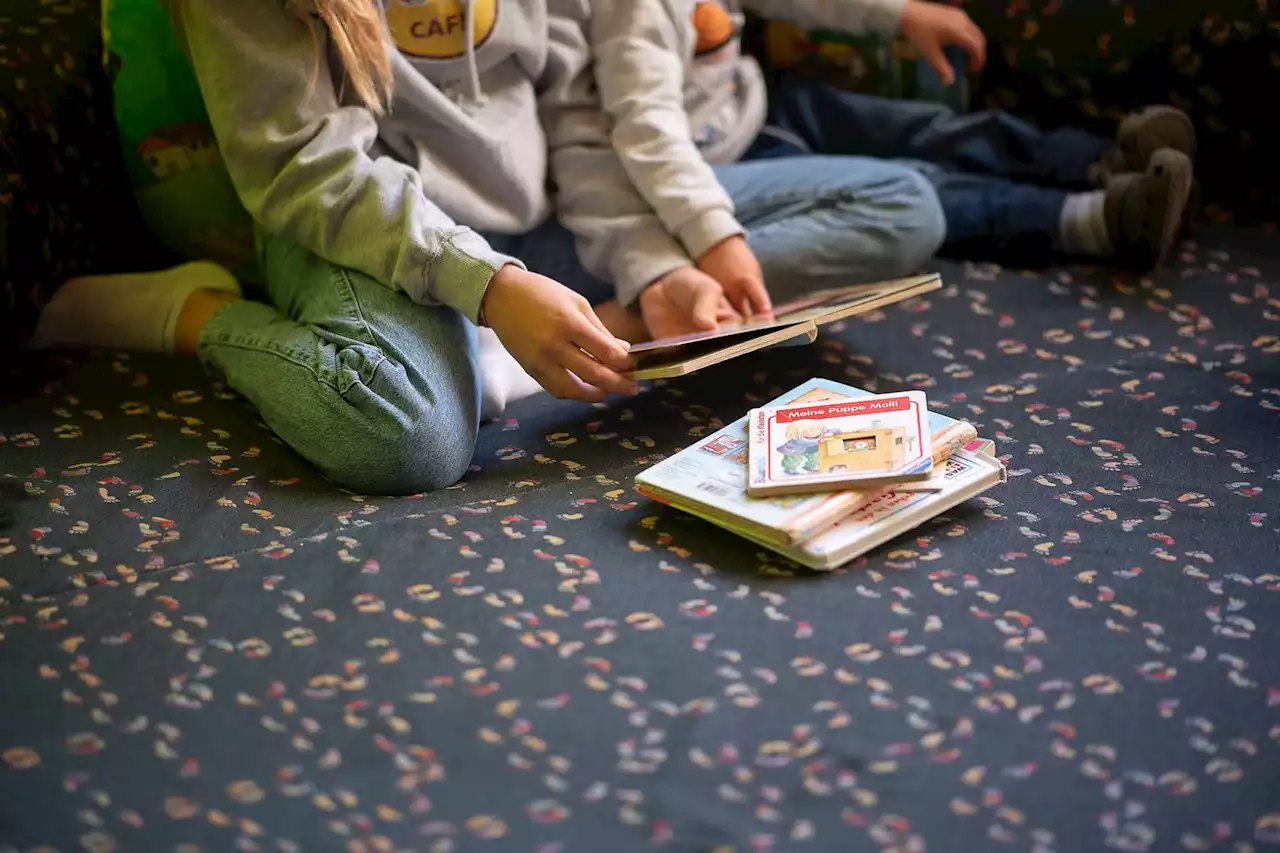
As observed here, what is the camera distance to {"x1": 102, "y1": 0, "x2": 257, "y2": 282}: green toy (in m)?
1.30

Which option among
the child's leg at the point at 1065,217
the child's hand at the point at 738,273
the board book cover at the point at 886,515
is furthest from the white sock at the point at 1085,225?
the board book cover at the point at 886,515

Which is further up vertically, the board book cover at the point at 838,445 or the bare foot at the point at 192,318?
the bare foot at the point at 192,318

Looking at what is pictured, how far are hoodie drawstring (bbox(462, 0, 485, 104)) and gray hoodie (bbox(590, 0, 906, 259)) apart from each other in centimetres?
14

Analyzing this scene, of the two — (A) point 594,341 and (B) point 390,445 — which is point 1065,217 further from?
(B) point 390,445

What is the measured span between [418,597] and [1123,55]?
1097 mm

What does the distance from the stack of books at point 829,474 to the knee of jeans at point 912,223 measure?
314 millimetres

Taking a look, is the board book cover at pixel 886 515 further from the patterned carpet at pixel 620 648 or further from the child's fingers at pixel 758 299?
the child's fingers at pixel 758 299

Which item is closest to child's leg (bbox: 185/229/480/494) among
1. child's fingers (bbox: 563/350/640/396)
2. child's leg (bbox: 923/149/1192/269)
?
child's fingers (bbox: 563/350/640/396)

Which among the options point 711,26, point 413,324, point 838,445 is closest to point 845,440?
point 838,445

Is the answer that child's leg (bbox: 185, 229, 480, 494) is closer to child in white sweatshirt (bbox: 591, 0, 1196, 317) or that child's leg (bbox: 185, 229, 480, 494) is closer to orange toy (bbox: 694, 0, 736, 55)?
child in white sweatshirt (bbox: 591, 0, 1196, 317)

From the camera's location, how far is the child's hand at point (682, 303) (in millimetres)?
1201

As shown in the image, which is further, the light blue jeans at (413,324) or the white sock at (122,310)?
the white sock at (122,310)

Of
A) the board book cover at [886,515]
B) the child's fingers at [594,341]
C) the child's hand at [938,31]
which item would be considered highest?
the child's hand at [938,31]

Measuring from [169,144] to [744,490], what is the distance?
0.72m
